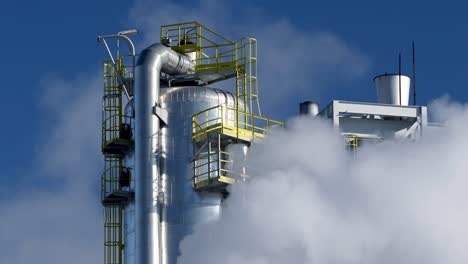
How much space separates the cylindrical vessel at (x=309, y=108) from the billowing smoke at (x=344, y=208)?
0.85 m

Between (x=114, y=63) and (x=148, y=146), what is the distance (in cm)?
403

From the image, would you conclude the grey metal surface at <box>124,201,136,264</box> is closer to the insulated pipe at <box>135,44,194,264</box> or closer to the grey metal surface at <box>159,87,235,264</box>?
the insulated pipe at <box>135,44,194,264</box>

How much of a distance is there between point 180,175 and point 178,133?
157 centimetres

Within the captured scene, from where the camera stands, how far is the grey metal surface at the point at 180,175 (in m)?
53.3

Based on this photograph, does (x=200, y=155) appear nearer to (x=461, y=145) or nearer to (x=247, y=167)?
(x=247, y=167)

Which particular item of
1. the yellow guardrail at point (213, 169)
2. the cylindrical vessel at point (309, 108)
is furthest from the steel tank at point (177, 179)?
the cylindrical vessel at point (309, 108)

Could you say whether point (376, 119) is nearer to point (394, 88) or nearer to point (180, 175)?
point (394, 88)

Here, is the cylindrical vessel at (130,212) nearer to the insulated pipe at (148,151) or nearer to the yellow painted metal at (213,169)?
the insulated pipe at (148,151)

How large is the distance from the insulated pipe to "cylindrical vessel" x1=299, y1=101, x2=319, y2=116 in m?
5.23

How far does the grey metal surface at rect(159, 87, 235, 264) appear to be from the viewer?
→ 175ft

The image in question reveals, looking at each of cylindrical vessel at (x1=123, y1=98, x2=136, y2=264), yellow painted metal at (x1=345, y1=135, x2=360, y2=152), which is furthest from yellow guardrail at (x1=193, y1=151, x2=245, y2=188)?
yellow painted metal at (x1=345, y1=135, x2=360, y2=152)

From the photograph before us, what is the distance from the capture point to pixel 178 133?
178ft


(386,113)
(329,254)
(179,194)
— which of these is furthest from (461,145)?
(179,194)

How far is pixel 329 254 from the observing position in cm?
5162
